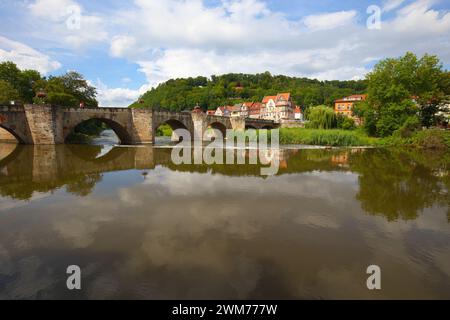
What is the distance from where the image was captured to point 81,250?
5934mm

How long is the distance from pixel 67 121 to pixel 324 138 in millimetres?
32374

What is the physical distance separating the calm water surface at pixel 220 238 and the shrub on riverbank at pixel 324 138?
25.6 m

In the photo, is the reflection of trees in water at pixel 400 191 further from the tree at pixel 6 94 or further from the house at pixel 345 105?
the house at pixel 345 105

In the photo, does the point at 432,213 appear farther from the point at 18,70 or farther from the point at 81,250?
the point at 18,70

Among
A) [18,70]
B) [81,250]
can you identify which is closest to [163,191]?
[81,250]

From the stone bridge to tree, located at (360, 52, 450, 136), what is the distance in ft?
99.3

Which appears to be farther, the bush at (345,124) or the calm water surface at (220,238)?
the bush at (345,124)

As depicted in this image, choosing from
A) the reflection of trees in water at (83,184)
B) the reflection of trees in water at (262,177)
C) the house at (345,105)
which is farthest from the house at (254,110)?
the reflection of trees in water at (83,184)

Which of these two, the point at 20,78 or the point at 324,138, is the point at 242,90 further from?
the point at 324,138

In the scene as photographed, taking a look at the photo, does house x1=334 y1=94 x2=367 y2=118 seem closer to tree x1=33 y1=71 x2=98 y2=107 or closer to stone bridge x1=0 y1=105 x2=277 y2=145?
stone bridge x1=0 y1=105 x2=277 y2=145

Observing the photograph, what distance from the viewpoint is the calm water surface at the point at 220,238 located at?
15.7ft

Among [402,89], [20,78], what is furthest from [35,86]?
[402,89]

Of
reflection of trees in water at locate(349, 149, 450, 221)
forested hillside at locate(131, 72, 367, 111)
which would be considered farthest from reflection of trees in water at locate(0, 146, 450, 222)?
forested hillside at locate(131, 72, 367, 111)
